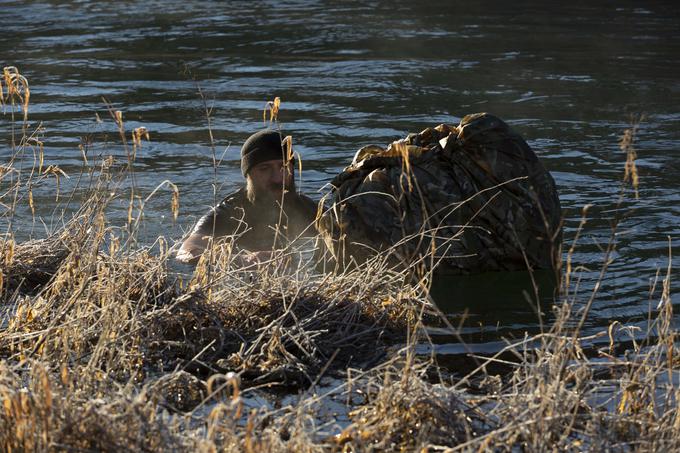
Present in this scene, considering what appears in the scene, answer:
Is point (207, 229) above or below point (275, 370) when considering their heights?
below

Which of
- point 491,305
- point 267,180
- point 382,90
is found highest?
point 267,180

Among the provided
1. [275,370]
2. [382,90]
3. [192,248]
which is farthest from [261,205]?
[382,90]

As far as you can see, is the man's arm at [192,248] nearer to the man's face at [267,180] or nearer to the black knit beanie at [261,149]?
the man's face at [267,180]

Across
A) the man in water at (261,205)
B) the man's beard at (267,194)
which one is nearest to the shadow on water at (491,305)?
the man in water at (261,205)

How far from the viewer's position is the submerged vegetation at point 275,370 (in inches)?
168

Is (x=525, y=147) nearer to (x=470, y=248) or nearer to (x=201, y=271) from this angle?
(x=470, y=248)

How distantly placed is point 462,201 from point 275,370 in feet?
6.99

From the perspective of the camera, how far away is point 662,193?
9.74 m

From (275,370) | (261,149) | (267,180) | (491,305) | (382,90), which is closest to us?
(275,370)

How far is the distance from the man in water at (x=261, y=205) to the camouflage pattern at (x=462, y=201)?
0.70 metres

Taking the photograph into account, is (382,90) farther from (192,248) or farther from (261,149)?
(192,248)

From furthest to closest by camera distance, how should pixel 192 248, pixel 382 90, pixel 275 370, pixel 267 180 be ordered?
pixel 382 90
pixel 267 180
pixel 192 248
pixel 275 370

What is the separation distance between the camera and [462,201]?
7.31 meters

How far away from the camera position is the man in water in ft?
26.1
